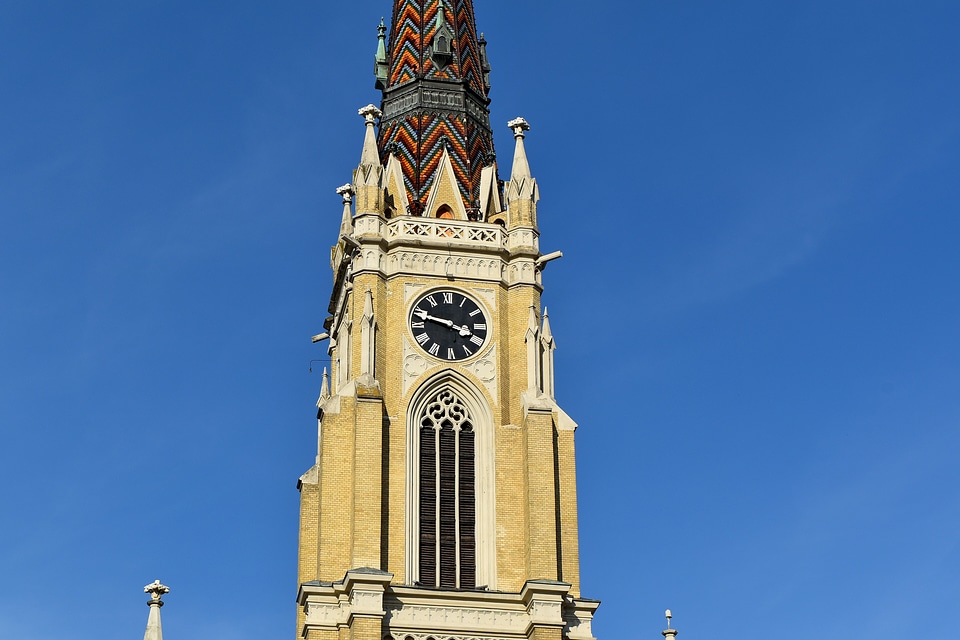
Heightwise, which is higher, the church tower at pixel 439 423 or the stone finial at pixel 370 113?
the stone finial at pixel 370 113

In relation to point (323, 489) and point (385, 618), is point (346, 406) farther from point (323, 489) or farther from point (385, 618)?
point (385, 618)

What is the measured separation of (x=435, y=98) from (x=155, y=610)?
22.3 metres

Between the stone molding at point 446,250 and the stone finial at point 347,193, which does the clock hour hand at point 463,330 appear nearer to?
the stone molding at point 446,250

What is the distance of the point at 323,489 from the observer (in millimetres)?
52219

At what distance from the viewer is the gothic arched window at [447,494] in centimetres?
5203

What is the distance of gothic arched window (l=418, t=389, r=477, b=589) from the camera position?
52031 mm

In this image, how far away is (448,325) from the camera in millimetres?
55219

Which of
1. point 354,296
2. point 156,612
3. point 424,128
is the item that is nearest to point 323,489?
point 354,296

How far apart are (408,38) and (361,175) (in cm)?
702

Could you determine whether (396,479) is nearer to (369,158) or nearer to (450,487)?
(450,487)

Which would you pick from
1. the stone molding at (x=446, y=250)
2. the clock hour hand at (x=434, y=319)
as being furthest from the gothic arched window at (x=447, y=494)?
the stone molding at (x=446, y=250)

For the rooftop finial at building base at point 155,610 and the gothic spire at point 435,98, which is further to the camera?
the gothic spire at point 435,98

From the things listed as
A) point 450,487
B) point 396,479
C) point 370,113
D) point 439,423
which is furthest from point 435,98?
point 396,479

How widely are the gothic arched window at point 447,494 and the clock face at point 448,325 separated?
4.08 feet
